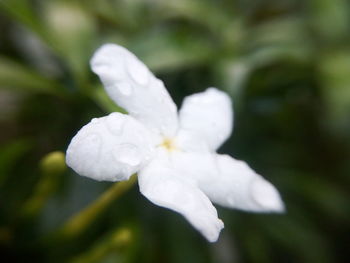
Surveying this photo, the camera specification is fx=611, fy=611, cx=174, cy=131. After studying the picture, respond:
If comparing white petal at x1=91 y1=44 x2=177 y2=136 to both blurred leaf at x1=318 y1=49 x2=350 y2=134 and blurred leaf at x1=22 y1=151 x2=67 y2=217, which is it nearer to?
blurred leaf at x1=22 y1=151 x2=67 y2=217

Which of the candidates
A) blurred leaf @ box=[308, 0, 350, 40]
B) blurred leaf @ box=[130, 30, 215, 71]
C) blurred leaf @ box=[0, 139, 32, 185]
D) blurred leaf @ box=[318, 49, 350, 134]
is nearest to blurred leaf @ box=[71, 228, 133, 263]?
blurred leaf @ box=[0, 139, 32, 185]

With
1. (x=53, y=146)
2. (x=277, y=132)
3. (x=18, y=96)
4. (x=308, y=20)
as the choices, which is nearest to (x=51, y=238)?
(x=53, y=146)

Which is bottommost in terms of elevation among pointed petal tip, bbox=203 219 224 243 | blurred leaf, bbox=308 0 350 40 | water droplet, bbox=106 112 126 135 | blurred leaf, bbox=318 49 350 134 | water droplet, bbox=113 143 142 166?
blurred leaf, bbox=318 49 350 134

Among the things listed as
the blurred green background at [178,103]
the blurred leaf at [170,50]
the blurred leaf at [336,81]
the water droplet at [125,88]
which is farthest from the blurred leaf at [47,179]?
the blurred leaf at [336,81]

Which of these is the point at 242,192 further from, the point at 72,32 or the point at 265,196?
the point at 72,32

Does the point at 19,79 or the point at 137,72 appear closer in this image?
the point at 137,72

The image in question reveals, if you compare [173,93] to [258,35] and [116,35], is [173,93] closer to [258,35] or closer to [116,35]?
[116,35]

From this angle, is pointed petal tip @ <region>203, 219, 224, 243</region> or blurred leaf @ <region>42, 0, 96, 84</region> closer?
pointed petal tip @ <region>203, 219, 224, 243</region>

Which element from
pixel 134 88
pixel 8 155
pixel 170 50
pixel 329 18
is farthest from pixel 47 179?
pixel 329 18
